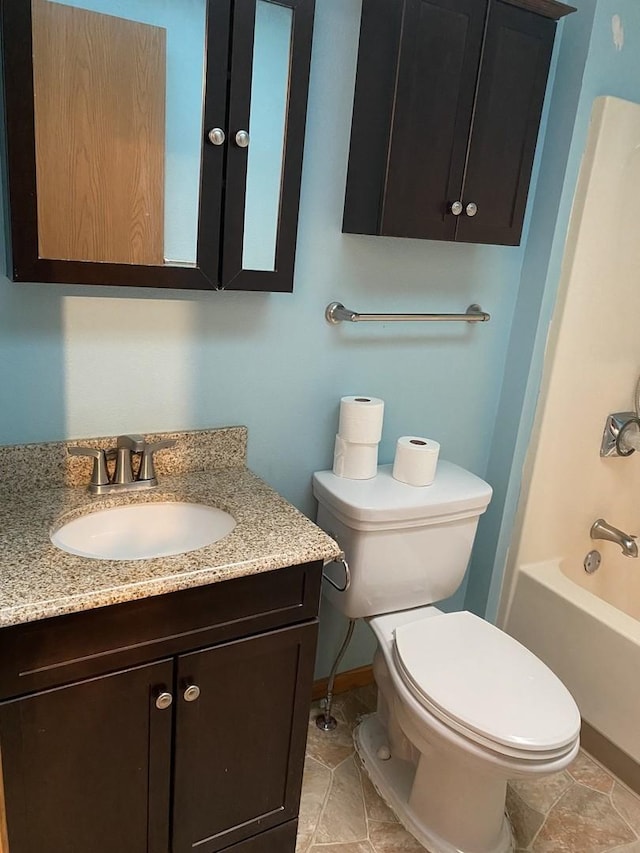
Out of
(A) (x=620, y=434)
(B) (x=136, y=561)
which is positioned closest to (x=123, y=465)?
(B) (x=136, y=561)

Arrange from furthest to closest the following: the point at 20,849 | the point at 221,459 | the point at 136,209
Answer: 1. the point at 221,459
2. the point at 136,209
3. the point at 20,849

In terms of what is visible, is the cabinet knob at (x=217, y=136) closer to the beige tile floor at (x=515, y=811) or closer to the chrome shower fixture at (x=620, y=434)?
the chrome shower fixture at (x=620, y=434)

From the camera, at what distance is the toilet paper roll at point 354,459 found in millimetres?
1751

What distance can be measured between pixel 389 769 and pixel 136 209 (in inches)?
61.6

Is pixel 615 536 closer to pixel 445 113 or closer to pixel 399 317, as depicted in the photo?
pixel 399 317

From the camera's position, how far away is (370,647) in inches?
85.7

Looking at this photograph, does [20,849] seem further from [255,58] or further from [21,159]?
[255,58]

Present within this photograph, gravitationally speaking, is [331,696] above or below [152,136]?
below

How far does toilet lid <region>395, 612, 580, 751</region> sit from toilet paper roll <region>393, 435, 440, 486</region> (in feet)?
1.19

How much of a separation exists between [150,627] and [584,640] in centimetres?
134

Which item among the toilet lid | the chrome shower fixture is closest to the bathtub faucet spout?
the chrome shower fixture

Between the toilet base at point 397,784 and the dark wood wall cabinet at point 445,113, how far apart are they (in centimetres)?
140

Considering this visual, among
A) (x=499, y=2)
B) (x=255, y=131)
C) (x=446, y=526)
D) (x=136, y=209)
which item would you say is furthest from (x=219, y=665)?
(x=499, y=2)

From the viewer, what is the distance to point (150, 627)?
1.17m
